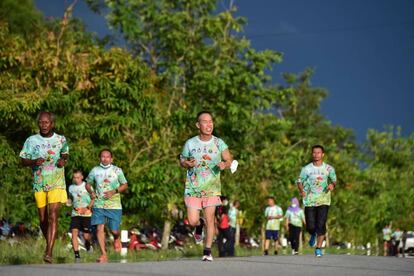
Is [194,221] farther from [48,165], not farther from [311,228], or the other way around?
[311,228]

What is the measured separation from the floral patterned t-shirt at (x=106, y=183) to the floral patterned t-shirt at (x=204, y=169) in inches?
93.7

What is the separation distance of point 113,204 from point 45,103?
24.4 feet

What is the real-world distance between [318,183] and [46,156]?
18.4ft

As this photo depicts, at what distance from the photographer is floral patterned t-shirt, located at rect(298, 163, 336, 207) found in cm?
1616

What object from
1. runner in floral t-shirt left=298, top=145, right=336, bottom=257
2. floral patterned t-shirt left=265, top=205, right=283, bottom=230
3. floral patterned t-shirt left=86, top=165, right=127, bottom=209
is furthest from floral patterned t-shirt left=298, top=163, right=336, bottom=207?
floral patterned t-shirt left=265, top=205, right=283, bottom=230

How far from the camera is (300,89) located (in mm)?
78750

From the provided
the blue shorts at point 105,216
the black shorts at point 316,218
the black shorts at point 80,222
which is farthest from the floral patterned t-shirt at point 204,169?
the black shorts at point 80,222

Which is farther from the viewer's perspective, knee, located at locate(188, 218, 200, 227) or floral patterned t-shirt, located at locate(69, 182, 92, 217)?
floral patterned t-shirt, located at locate(69, 182, 92, 217)

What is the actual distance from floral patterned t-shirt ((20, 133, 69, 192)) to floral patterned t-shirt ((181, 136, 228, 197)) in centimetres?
177

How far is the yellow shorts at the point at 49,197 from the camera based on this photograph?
495 inches

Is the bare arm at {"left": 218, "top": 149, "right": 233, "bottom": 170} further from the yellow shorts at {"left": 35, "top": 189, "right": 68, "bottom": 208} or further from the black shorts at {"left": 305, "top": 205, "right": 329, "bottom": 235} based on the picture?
the black shorts at {"left": 305, "top": 205, "right": 329, "bottom": 235}

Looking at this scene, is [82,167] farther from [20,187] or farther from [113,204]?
[113,204]

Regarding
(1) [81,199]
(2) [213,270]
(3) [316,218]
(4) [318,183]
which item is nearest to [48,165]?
(2) [213,270]

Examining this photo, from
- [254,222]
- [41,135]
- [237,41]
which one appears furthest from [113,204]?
[254,222]
